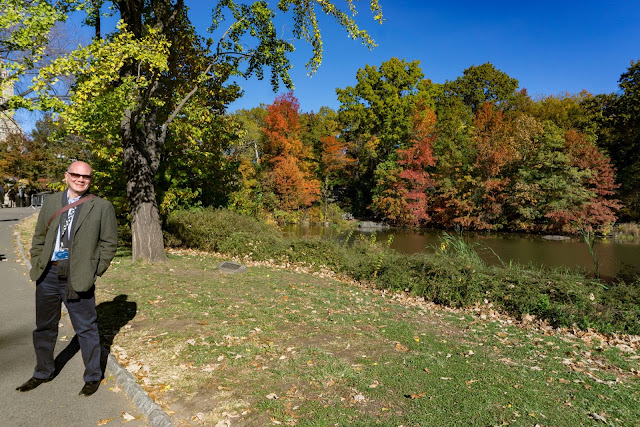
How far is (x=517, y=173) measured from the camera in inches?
1201

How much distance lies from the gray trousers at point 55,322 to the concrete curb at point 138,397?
26cm

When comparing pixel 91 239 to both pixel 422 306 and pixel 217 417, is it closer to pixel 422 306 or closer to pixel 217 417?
pixel 217 417

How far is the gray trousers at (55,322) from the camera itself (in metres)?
3.62

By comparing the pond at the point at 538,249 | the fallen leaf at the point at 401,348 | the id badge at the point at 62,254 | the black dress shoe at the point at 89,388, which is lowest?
the pond at the point at 538,249

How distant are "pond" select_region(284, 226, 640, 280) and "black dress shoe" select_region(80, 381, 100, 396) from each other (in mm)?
12200

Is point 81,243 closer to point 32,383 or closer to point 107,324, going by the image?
point 32,383

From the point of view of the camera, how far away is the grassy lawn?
3562 millimetres

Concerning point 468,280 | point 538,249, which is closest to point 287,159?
point 538,249

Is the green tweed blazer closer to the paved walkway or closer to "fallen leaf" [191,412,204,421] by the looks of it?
the paved walkway

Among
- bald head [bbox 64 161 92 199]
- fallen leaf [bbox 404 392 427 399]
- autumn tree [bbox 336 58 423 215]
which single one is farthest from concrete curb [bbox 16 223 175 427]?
autumn tree [bbox 336 58 423 215]

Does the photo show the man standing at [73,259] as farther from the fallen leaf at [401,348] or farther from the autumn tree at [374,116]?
the autumn tree at [374,116]

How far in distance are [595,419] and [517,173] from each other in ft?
99.9

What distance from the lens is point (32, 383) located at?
376 cm

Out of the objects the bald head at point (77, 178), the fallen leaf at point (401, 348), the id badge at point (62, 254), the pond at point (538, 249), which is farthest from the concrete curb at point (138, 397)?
the pond at point (538, 249)
